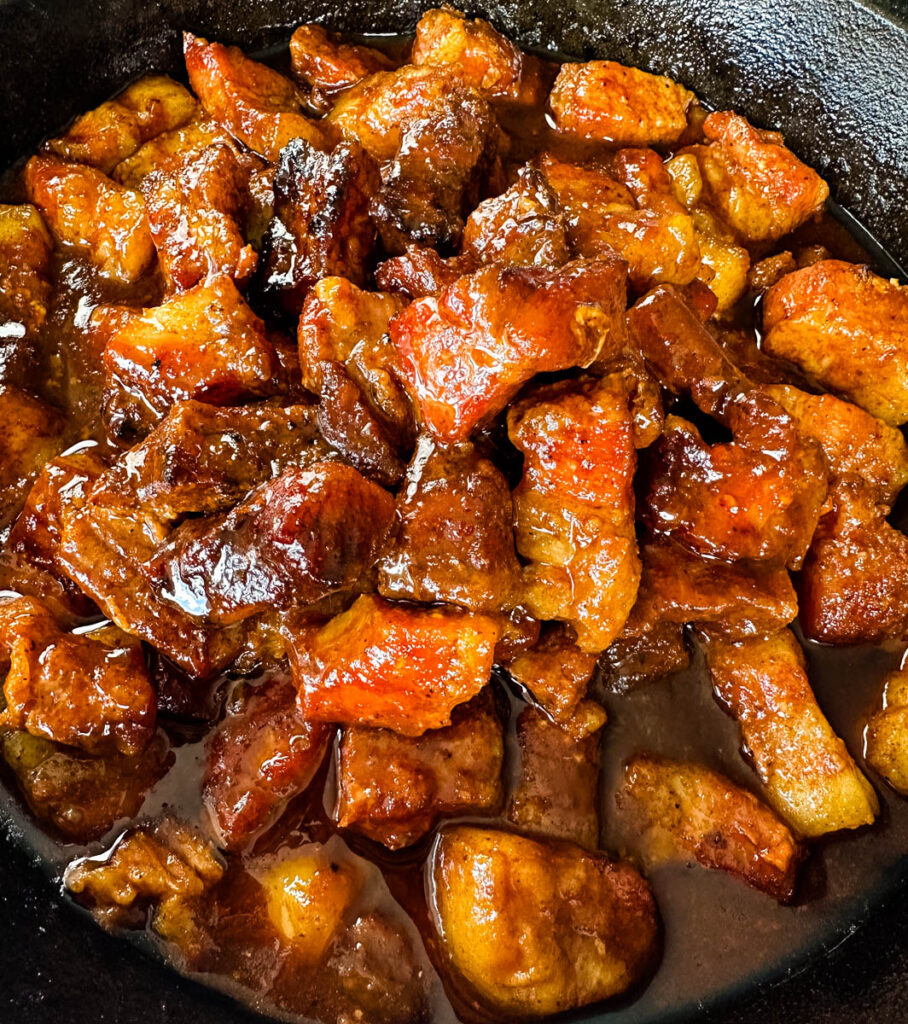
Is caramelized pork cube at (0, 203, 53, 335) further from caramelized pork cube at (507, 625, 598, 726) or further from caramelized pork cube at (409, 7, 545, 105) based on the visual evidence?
caramelized pork cube at (507, 625, 598, 726)

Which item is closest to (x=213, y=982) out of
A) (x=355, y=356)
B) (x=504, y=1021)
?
(x=504, y=1021)

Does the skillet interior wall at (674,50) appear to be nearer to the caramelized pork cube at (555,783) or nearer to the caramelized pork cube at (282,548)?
the caramelized pork cube at (282,548)

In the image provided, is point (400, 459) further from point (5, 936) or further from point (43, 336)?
point (5, 936)

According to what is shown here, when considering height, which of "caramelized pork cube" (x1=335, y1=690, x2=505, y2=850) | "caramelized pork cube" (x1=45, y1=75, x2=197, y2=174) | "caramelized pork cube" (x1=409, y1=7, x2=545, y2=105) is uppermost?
"caramelized pork cube" (x1=409, y1=7, x2=545, y2=105)

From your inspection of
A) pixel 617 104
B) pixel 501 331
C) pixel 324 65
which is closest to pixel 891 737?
pixel 501 331

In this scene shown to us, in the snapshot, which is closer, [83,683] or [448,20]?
[83,683]

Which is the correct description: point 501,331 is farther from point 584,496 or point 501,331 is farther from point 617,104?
point 617,104

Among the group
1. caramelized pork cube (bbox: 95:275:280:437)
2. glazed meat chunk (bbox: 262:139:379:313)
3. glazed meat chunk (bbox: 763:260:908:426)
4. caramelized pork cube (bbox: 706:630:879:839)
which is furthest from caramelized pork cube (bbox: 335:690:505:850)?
glazed meat chunk (bbox: 763:260:908:426)
